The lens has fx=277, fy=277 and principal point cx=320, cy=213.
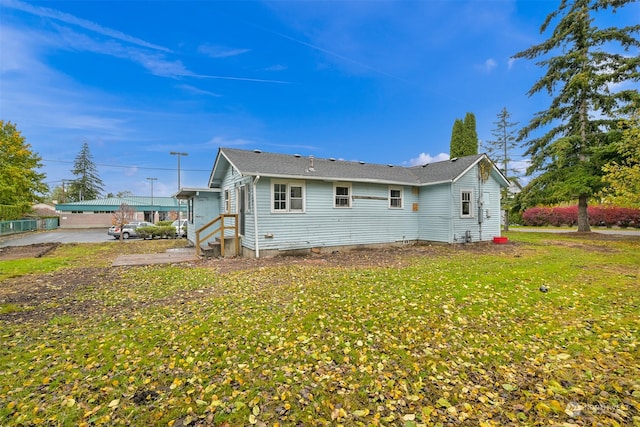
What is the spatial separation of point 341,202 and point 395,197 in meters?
3.32

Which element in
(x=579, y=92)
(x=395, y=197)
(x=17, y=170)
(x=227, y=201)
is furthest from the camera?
(x=17, y=170)

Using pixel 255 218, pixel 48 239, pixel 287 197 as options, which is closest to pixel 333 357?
pixel 255 218

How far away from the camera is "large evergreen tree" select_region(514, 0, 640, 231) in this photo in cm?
1752

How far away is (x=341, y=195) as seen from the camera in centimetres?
1258

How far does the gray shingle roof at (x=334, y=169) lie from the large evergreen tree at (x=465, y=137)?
Result: 7.39 meters

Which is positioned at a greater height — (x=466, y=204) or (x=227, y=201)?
(x=227, y=201)

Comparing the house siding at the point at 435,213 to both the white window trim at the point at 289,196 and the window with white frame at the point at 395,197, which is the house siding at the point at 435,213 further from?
the white window trim at the point at 289,196

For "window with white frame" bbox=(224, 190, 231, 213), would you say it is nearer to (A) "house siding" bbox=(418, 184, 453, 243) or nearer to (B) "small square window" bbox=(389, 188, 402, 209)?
(B) "small square window" bbox=(389, 188, 402, 209)

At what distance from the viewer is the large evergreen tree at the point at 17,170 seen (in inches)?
1054

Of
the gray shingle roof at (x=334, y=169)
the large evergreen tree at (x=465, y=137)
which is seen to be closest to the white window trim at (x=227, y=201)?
the gray shingle roof at (x=334, y=169)

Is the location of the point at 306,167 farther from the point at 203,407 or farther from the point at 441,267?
the point at 203,407

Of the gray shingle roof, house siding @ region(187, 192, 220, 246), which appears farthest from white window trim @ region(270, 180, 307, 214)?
house siding @ region(187, 192, 220, 246)

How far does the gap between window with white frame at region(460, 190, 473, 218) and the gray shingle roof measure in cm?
127

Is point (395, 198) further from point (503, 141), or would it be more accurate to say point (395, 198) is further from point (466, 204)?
point (503, 141)
